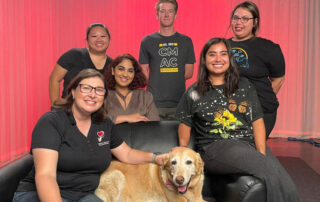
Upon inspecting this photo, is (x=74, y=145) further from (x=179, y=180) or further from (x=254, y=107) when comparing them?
(x=254, y=107)

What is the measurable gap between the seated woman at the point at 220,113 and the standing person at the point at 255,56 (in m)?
0.28

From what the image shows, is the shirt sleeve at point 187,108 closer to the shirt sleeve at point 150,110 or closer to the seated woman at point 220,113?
the seated woman at point 220,113

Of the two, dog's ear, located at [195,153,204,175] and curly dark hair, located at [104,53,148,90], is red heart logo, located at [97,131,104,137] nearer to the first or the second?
dog's ear, located at [195,153,204,175]

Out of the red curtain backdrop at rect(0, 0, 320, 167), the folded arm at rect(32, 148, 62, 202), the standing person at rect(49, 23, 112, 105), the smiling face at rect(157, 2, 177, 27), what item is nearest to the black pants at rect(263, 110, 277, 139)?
the smiling face at rect(157, 2, 177, 27)

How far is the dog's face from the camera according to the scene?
189cm

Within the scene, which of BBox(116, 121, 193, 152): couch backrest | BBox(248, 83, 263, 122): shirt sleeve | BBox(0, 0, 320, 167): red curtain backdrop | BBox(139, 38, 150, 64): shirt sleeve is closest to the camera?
BBox(248, 83, 263, 122): shirt sleeve

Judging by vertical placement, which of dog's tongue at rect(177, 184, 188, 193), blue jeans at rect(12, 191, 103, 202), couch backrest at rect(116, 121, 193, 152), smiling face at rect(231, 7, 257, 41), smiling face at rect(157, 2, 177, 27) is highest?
smiling face at rect(157, 2, 177, 27)

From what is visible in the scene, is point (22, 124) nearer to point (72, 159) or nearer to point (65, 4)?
point (65, 4)

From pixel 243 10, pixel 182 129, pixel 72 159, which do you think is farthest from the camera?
pixel 243 10

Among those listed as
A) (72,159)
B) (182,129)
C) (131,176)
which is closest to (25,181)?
(72,159)

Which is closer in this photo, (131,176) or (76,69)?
(131,176)

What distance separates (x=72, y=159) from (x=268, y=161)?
1.17 metres

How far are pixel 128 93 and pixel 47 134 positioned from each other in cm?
121

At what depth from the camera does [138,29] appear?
6105 millimetres
